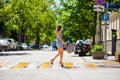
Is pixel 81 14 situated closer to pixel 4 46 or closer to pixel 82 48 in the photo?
pixel 82 48

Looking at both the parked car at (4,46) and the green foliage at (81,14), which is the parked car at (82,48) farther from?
the parked car at (4,46)

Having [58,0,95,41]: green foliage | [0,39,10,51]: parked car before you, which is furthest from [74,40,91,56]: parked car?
[0,39,10,51]: parked car

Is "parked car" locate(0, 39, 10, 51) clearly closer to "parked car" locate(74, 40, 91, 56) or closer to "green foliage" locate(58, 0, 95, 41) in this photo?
"green foliage" locate(58, 0, 95, 41)

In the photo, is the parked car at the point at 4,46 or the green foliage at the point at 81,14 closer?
the green foliage at the point at 81,14

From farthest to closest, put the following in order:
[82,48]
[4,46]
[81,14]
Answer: [4,46] → [81,14] → [82,48]

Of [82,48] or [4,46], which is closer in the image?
[82,48]

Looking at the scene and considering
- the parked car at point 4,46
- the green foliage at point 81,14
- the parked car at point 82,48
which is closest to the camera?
the parked car at point 82,48

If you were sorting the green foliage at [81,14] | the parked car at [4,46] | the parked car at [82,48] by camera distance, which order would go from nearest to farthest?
the parked car at [82,48]
the green foliage at [81,14]
the parked car at [4,46]

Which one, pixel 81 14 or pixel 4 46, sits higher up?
pixel 81 14

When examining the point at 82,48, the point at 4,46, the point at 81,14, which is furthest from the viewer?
the point at 4,46

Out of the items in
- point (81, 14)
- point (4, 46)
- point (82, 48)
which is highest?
point (81, 14)

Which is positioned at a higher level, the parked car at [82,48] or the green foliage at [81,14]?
the green foliage at [81,14]

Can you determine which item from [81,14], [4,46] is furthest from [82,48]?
[4,46]

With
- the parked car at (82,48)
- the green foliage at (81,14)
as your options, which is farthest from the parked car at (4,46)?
the parked car at (82,48)
